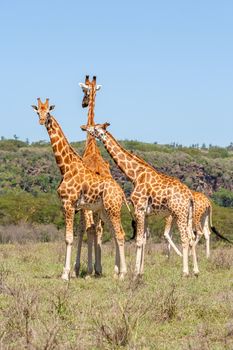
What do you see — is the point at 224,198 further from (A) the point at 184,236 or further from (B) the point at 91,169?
(A) the point at 184,236

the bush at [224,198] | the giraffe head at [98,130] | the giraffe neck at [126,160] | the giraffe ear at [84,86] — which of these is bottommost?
the bush at [224,198]

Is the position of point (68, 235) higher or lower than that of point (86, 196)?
lower

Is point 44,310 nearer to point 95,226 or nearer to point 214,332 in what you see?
point 214,332

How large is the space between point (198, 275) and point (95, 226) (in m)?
2.02

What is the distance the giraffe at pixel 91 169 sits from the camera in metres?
14.1

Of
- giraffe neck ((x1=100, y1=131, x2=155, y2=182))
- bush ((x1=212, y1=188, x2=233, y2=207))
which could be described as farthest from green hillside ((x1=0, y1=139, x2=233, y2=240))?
giraffe neck ((x1=100, y1=131, x2=155, y2=182))

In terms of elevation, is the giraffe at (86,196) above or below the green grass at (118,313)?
above

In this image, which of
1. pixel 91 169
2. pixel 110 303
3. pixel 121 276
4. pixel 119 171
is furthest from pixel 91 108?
pixel 119 171

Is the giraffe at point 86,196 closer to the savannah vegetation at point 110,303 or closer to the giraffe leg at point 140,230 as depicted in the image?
the giraffe leg at point 140,230

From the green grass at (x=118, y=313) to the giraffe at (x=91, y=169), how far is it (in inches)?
17.3

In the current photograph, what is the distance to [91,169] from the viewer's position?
14438 mm

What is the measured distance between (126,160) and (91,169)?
0.69 m

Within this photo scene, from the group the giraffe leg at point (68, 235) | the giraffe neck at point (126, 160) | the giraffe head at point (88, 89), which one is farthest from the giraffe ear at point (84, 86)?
the giraffe leg at point (68, 235)

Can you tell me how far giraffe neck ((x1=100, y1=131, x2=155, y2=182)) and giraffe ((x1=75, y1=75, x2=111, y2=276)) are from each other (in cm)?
47
